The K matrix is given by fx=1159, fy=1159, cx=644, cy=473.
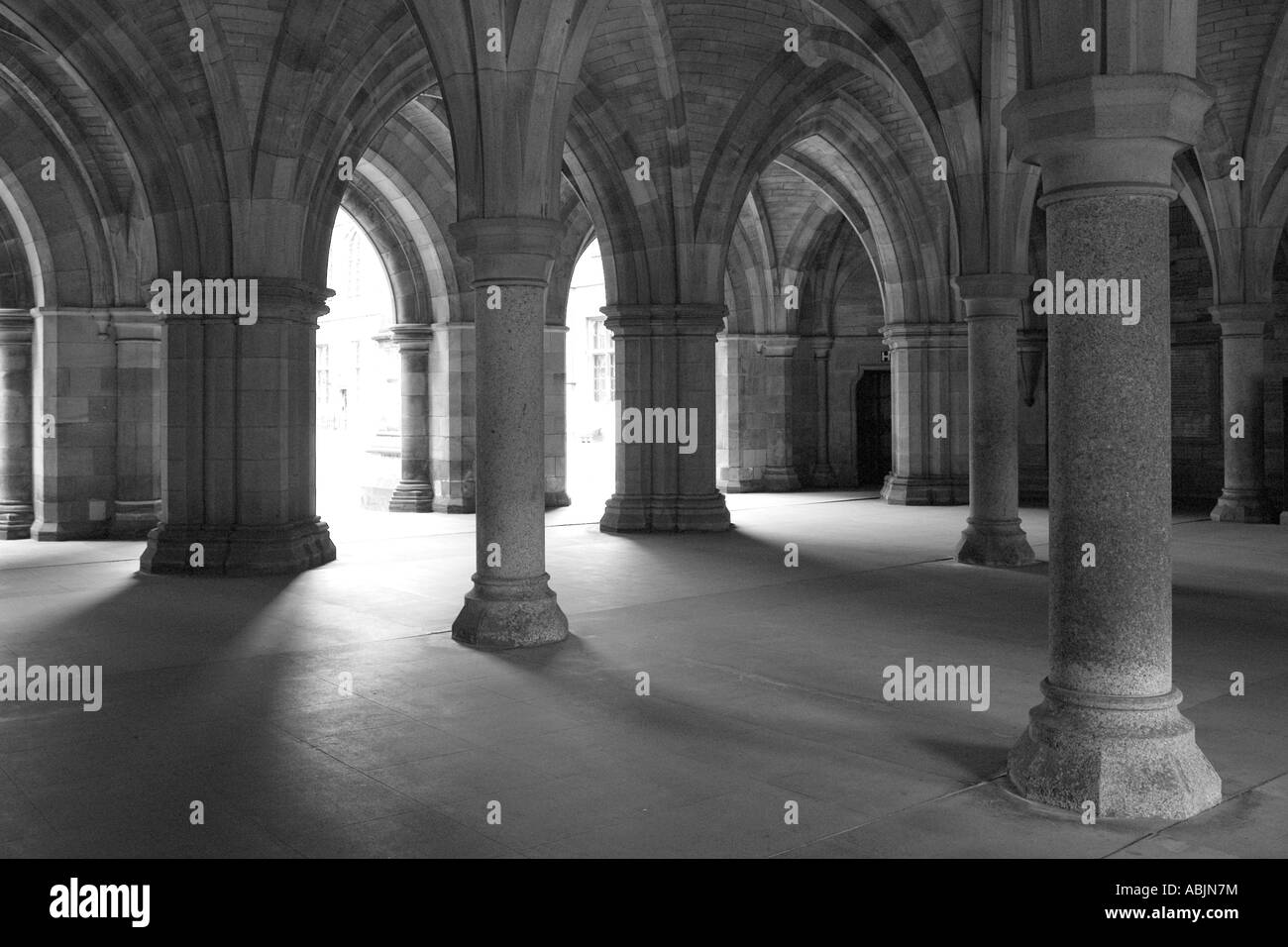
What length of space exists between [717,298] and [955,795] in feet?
35.1

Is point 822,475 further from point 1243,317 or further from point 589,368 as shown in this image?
point 1243,317

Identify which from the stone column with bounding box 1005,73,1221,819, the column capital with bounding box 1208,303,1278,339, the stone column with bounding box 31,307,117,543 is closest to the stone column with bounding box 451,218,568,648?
the stone column with bounding box 1005,73,1221,819

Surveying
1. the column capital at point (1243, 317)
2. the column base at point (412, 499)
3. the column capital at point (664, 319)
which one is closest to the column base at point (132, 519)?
the column base at point (412, 499)

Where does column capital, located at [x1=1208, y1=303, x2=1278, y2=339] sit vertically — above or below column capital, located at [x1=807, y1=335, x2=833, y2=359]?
below

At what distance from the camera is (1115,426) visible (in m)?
4.43

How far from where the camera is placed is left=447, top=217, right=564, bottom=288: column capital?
24.4 feet

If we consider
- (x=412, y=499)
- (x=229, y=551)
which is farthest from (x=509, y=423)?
(x=412, y=499)

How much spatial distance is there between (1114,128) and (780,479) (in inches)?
712

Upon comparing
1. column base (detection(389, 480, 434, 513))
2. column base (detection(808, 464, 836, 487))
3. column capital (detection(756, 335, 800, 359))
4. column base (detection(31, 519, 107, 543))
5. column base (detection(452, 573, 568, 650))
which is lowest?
column base (detection(452, 573, 568, 650))

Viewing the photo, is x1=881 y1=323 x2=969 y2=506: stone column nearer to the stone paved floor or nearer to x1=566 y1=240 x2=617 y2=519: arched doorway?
the stone paved floor

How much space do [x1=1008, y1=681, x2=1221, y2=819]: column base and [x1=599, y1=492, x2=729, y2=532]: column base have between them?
A: 9.84 metres
